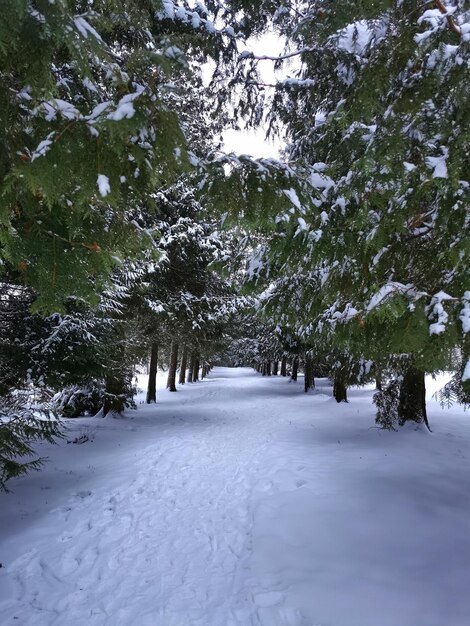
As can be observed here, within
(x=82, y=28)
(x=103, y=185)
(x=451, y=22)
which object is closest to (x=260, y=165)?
(x=103, y=185)

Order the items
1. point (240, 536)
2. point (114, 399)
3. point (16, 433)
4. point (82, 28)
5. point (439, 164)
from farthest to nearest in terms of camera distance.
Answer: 1. point (114, 399)
2. point (16, 433)
3. point (240, 536)
4. point (439, 164)
5. point (82, 28)

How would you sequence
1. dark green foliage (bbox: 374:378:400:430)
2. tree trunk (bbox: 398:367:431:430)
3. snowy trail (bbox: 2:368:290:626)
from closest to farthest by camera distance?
snowy trail (bbox: 2:368:290:626), tree trunk (bbox: 398:367:431:430), dark green foliage (bbox: 374:378:400:430)

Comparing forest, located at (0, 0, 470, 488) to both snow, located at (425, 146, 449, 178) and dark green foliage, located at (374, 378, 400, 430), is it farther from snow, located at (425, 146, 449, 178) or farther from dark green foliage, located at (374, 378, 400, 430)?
dark green foliage, located at (374, 378, 400, 430)

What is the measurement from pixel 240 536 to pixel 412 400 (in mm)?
7002

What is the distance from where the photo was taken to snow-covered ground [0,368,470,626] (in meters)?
3.65

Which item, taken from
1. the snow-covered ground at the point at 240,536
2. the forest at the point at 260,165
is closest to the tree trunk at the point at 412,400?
the snow-covered ground at the point at 240,536

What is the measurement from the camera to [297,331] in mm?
8695

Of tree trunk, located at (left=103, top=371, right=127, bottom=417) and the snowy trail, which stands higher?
tree trunk, located at (left=103, top=371, right=127, bottom=417)

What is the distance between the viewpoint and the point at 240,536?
5.06 metres

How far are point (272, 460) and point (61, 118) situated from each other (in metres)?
7.66

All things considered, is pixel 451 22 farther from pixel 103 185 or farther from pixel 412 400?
pixel 412 400

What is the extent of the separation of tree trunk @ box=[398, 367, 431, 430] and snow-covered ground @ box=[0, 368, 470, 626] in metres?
0.97

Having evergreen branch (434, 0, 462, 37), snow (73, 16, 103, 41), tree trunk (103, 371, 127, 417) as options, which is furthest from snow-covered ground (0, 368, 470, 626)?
evergreen branch (434, 0, 462, 37)

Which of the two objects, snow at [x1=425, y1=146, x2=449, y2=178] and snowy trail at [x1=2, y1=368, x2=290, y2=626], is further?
snowy trail at [x1=2, y1=368, x2=290, y2=626]
